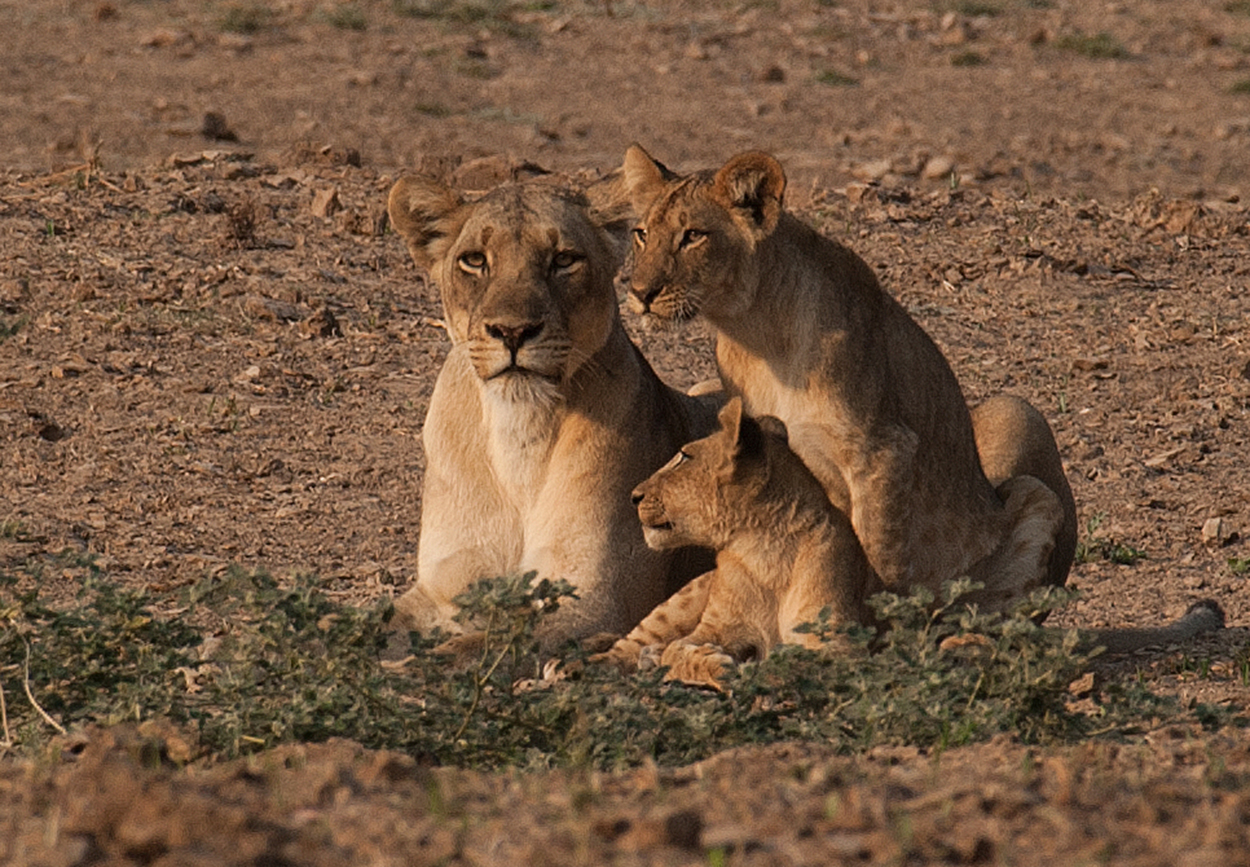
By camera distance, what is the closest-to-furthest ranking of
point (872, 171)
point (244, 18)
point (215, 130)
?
point (872, 171) < point (215, 130) < point (244, 18)

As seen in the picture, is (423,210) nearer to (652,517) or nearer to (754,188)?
(754,188)

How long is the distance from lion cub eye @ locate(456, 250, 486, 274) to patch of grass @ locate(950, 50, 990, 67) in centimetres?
1320

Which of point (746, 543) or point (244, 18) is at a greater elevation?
point (746, 543)

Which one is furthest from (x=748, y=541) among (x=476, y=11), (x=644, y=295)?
(x=476, y=11)

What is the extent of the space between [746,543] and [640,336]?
407cm

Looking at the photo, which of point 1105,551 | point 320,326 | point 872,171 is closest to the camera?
point 1105,551

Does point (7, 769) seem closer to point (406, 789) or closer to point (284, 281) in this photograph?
point (406, 789)

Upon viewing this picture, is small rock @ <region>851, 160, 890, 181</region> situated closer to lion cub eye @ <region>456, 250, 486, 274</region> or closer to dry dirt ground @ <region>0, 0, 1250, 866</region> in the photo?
dry dirt ground @ <region>0, 0, 1250, 866</region>

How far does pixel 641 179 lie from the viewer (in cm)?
658

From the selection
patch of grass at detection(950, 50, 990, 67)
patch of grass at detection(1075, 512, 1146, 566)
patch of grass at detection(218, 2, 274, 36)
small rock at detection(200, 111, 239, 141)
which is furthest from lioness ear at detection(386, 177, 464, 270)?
patch of grass at detection(950, 50, 990, 67)

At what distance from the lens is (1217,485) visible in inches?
349

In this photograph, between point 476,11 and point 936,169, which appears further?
point 476,11

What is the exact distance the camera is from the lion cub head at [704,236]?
6.23 metres

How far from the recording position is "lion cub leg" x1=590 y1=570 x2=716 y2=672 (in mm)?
6402
